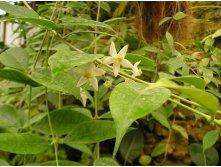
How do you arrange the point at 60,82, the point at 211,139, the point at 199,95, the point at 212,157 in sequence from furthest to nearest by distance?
the point at 212,157 → the point at 211,139 → the point at 60,82 → the point at 199,95

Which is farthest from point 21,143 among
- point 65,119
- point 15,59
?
point 15,59

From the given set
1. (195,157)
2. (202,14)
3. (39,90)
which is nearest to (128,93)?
(39,90)

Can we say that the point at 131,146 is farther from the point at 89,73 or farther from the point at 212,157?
the point at 89,73

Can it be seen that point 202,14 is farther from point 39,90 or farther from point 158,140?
point 39,90

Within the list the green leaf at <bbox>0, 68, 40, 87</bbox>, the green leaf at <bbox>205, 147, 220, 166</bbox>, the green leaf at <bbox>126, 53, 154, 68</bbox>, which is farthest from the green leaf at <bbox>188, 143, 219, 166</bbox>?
the green leaf at <bbox>0, 68, 40, 87</bbox>

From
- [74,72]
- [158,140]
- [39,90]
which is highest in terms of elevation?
[74,72]

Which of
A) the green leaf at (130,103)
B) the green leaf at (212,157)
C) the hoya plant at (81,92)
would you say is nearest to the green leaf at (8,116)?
the hoya plant at (81,92)
